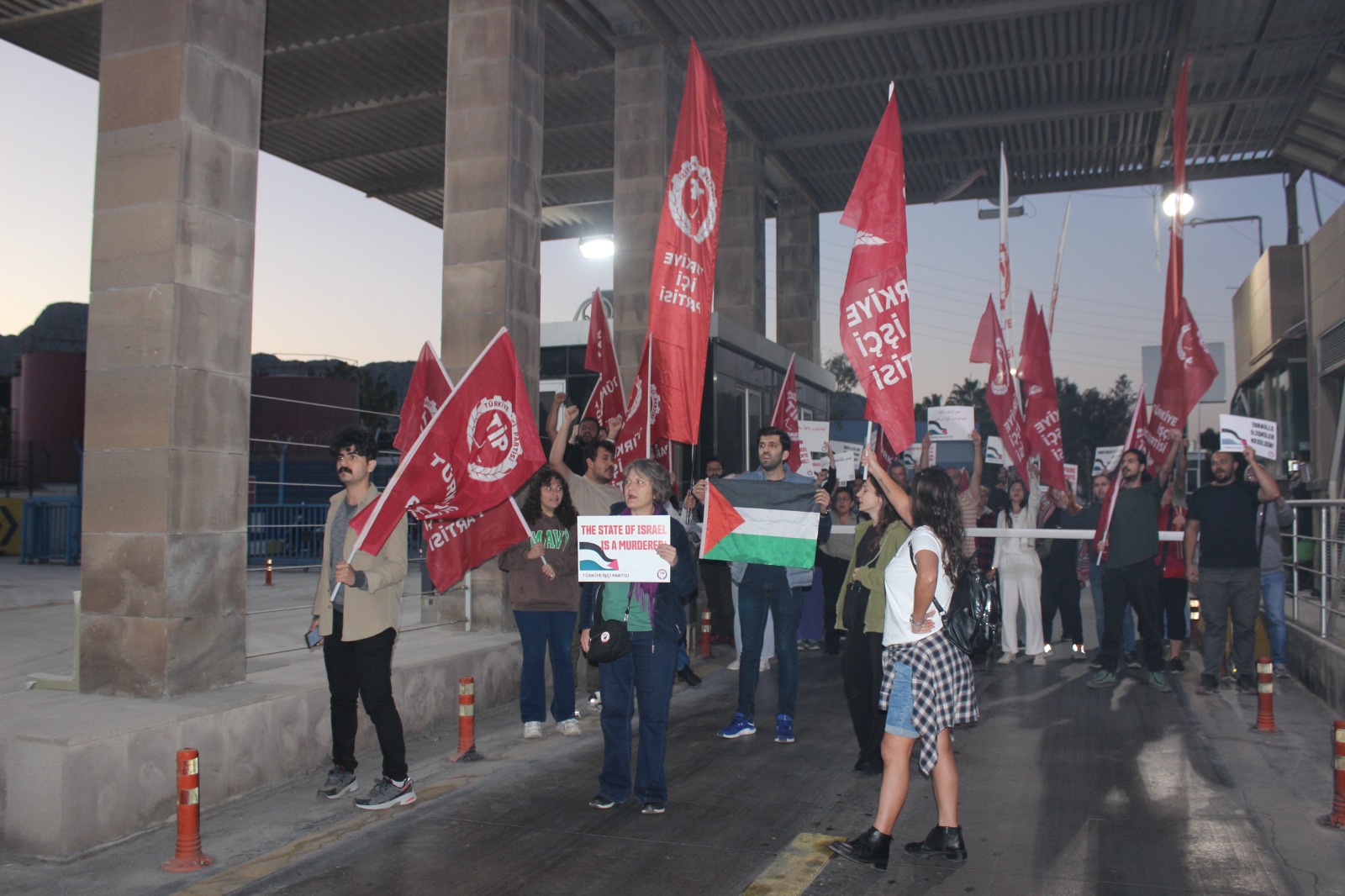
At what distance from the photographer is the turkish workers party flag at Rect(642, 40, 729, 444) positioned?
8617 mm

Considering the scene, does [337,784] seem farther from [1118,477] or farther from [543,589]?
[1118,477]

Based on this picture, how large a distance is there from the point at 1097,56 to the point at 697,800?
15933mm

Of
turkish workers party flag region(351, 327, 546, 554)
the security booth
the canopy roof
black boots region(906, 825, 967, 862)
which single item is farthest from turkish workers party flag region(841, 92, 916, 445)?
the canopy roof

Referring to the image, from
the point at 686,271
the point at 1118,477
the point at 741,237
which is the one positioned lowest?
the point at 1118,477

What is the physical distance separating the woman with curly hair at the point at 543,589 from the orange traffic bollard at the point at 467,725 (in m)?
0.68

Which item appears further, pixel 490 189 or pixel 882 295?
pixel 490 189

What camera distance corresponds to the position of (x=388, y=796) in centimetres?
623

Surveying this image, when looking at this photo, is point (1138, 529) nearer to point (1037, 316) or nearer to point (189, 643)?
point (1037, 316)

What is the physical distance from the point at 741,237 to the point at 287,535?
10745 mm

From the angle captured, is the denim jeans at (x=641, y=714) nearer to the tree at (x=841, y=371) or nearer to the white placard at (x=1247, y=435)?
the white placard at (x=1247, y=435)

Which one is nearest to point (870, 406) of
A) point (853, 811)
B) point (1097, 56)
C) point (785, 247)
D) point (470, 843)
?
point (853, 811)

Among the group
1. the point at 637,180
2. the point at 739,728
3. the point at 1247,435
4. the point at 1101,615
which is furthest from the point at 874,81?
the point at 739,728

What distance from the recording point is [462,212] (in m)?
11.6

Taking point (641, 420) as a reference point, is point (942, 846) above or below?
below
